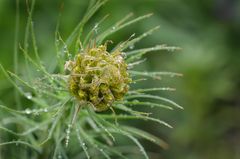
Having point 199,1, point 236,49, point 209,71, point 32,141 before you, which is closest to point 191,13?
point 199,1

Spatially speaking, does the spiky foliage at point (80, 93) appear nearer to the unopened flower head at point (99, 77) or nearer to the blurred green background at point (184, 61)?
the unopened flower head at point (99, 77)

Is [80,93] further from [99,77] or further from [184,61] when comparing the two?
[184,61]

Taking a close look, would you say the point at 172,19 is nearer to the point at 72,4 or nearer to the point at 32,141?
the point at 72,4

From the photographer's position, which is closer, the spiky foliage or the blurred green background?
the spiky foliage

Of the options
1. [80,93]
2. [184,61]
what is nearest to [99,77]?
[80,93]

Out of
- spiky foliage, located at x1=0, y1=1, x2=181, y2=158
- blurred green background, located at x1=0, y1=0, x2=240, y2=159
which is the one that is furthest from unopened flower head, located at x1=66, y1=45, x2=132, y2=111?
blurred green background, located at x1=0, y1=0, x2=240, y2=159

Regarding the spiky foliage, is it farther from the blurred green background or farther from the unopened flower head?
the blurred green background

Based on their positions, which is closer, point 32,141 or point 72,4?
point 32,141
